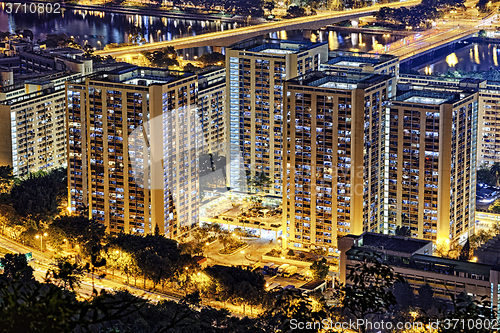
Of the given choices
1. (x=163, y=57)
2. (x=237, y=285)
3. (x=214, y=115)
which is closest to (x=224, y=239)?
(x=237, y=285)

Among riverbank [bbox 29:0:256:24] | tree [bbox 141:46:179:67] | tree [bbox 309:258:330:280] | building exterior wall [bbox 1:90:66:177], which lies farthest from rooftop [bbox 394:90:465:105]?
riverbank [bbox 29:0:256:24]

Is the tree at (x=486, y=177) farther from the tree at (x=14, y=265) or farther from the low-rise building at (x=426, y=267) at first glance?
the tree at (x=14, y=265)

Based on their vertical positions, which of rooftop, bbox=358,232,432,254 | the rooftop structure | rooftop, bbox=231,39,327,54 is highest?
rooftop, bbox=231,39,327,54

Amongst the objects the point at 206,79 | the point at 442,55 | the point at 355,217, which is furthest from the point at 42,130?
the point at 442,55

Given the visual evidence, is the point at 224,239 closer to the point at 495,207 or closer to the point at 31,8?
the point at 495,207

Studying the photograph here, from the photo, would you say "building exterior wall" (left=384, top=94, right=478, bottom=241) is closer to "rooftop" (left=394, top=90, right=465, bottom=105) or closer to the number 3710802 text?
"rooftop" (left=394, top=90, right=465, bottom=105)

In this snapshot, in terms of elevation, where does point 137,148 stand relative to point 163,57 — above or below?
below

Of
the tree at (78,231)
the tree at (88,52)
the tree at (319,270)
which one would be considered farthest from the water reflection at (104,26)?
the tree at (319,270)

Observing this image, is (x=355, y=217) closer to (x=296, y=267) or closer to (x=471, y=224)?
(x=296, y=267)
